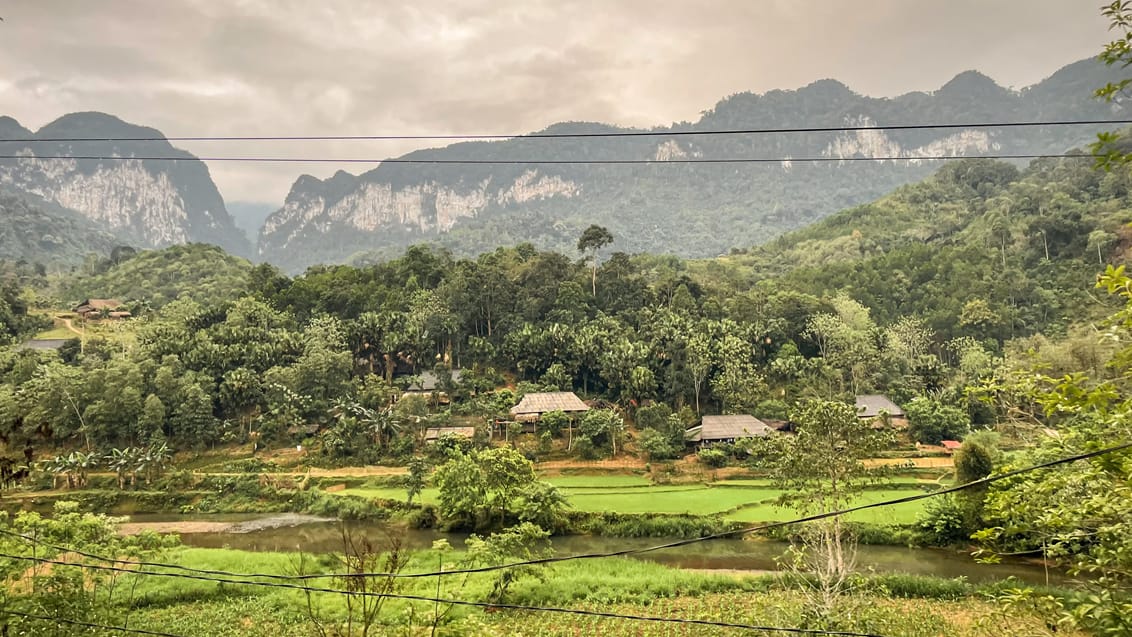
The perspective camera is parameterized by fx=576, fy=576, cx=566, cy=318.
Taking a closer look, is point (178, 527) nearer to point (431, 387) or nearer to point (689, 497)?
point (431, 387)

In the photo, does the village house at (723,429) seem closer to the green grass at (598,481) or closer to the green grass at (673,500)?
the green grass at (598,481)

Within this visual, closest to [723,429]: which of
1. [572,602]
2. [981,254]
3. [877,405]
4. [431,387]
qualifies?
[877,405]

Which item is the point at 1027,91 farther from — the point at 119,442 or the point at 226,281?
the point at 119,442

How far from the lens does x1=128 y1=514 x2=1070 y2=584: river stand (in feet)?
57.4

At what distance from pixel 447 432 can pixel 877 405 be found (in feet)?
85.2

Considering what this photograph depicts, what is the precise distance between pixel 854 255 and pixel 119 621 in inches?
2872

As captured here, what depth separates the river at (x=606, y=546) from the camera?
57.4 ft

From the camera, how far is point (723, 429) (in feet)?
107

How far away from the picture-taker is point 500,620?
14000mm

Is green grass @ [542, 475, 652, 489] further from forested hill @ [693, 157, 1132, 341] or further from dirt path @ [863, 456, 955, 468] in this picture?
forested hill @ [693, 157, 1132, 341]

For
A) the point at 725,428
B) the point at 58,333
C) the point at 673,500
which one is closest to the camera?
the point at 673,500

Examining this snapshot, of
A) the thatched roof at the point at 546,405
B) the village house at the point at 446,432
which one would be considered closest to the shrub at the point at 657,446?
the thatched roof at the point at 546,405

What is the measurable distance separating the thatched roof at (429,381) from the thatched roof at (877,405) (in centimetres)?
2599

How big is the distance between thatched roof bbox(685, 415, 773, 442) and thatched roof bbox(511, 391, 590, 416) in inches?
259
